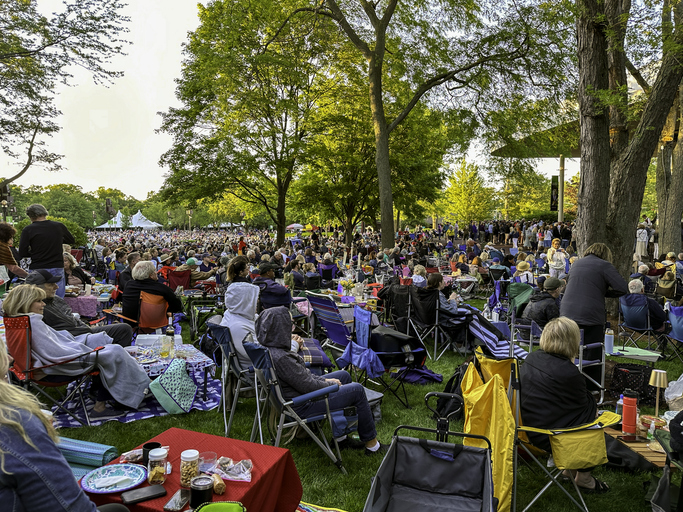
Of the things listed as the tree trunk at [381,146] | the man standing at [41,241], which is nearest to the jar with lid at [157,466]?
the man standing at [41,241]

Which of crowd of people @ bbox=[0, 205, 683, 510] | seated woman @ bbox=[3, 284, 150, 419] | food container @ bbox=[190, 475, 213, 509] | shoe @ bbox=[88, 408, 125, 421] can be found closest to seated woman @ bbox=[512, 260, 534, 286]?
crowd of people @ bbox=[0, 205, 683, 510]

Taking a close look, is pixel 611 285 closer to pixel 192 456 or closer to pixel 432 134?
pixel 192 456

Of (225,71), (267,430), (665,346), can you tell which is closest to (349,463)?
(267,430)

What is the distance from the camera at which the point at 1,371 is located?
1.81 m

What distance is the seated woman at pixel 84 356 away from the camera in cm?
439

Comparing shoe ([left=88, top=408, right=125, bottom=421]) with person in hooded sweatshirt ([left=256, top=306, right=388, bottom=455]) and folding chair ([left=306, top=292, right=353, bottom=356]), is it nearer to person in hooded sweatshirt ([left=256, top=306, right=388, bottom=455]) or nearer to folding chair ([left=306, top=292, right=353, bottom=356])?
person in hooded sweatshirt ([left=256, top=306, right=388, bottom=455])

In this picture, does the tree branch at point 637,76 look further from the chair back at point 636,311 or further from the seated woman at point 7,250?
the seated woman at point 7,250

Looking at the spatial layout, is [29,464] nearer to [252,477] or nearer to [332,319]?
[252,477]

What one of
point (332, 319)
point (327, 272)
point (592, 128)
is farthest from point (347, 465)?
point (327, 272)

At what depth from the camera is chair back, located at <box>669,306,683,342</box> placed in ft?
23.1

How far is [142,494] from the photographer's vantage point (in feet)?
7.39

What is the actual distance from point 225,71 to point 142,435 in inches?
526

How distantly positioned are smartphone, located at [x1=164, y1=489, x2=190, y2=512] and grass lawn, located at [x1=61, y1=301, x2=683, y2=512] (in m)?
1.53

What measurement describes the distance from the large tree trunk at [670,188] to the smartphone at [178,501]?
675 inches
